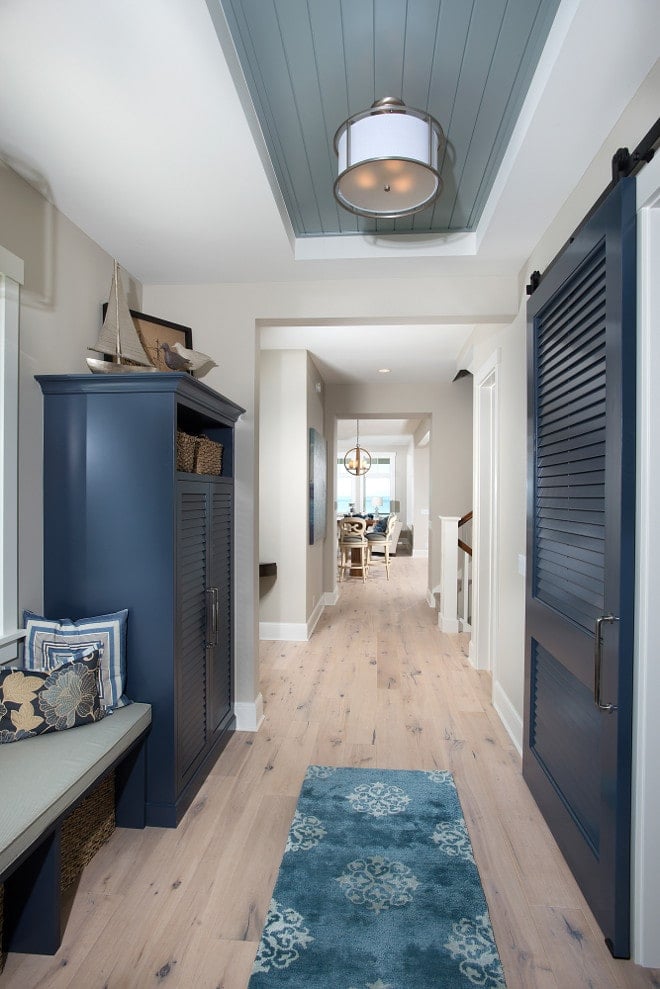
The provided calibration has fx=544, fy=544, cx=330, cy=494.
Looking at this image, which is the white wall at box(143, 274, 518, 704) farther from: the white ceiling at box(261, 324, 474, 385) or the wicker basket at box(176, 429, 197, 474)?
the white ceiling at box(261, 324, 474, 385)

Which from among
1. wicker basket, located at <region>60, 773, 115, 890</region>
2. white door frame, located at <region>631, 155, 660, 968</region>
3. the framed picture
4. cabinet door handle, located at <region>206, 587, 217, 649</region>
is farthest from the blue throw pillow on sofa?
white door frame, located at <region>631, 155, 660, 968</region>

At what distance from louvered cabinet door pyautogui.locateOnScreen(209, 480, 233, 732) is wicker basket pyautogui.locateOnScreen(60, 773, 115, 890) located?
60 cm

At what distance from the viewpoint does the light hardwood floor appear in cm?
156

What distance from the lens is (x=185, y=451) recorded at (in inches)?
94.2

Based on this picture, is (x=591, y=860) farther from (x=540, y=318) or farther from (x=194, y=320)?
(x=194, y=320)

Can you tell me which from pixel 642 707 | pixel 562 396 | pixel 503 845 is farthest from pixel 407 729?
pixel 562 396

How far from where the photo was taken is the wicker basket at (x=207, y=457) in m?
2.53

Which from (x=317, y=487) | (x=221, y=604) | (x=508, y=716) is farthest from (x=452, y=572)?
(x=221, y=604)

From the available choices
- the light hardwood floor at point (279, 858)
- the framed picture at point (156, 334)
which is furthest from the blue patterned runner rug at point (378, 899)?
the framed picture at point (156, 334)

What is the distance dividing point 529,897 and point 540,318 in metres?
2.18

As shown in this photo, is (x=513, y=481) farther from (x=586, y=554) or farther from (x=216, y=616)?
(x=216, y=616)

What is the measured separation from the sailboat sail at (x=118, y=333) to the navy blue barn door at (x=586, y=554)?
180 centimetres

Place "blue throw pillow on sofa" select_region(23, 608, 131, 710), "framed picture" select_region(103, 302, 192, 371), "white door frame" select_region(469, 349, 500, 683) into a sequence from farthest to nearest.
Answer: "white door frame" select_region(469, 349, 500, 683) < "framed picture" select_region(103, 302, 192, 371) < "blue throw pillow on sofa" select_region(23, 608, 131, 710)

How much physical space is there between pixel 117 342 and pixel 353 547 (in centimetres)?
715
